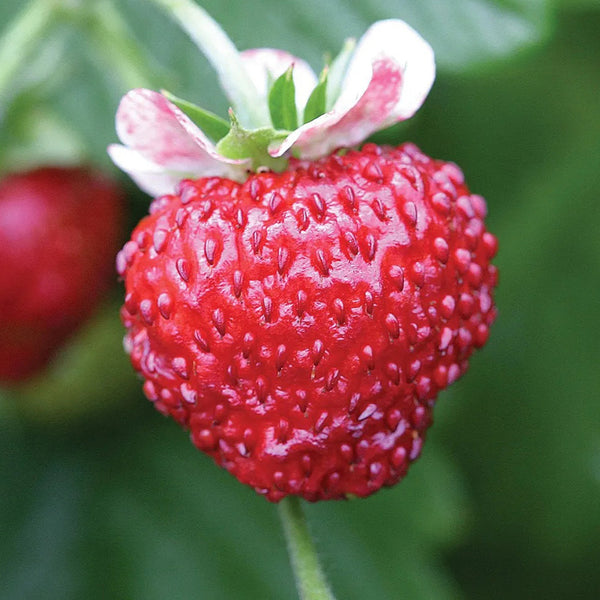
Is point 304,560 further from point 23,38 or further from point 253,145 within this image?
point 23,38

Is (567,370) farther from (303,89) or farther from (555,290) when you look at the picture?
(303,89)

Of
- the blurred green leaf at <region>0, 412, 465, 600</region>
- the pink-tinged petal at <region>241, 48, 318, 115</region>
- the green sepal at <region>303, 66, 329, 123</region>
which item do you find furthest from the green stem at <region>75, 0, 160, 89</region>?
the blurred green leaf at <region>0, 412, 465, 600</region>

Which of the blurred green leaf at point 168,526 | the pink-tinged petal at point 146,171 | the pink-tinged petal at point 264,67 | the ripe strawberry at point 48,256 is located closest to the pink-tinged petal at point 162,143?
the pink-tinged petal at point 146,171

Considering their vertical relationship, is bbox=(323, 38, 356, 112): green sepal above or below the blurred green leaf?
above

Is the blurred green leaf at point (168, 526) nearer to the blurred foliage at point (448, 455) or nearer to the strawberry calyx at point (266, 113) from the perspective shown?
the blurred foliage at point (448, 455)

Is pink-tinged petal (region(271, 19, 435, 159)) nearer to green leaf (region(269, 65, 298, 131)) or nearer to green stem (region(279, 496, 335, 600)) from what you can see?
green leaf (region(269, 65, 298, 131))

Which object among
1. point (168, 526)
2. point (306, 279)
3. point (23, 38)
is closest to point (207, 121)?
point (306, 279)

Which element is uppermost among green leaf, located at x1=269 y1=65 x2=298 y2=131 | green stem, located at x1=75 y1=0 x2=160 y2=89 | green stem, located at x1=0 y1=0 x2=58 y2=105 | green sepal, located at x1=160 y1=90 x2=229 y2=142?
green stem, located at x1=0 y1=0 x2=58 y2=105
